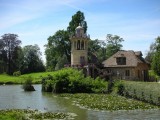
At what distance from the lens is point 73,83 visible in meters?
57.0

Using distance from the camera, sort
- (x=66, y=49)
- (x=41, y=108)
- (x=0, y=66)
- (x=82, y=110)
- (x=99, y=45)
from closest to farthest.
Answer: (x=82, y=110)
(x=41, y=108)
(x=66, y=49)
(x=99, y=45)
(x=0, y=66)

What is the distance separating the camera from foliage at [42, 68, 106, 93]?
56906mm

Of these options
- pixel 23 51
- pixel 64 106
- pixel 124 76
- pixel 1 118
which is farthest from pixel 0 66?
pixel 1 118

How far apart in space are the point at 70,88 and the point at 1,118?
31.7 meters

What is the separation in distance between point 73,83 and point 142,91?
702 inches

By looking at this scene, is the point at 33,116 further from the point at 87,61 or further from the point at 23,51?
the point at 23,51

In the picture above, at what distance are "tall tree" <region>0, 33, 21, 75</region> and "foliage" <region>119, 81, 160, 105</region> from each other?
7648 centimetres

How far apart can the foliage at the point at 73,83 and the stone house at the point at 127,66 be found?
28.0 feet

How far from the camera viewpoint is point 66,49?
330 feet

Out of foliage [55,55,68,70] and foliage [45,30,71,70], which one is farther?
foliage [45,30,71,70]

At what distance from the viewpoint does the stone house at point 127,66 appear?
64312mm

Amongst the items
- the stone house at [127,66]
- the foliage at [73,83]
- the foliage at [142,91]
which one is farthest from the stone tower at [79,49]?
the foliage at [142,91]

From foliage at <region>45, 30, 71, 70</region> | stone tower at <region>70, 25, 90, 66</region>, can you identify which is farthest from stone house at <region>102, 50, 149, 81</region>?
foliage at <region>45, 30, 71, 70</region>

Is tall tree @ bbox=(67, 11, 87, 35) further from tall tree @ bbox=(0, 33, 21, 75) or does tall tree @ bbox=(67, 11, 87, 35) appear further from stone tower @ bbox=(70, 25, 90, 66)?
tall tree @ bbox=(0, 33, 21, 75)
